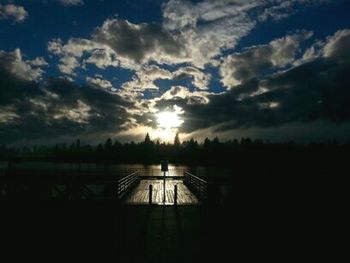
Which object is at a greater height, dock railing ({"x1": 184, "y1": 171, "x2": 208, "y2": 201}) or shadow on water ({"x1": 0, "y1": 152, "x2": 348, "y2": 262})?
dock railing ({"x1": 184, "y1": 171, "x2": 208, "y2": 201})

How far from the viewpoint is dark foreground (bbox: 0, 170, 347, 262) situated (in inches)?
401

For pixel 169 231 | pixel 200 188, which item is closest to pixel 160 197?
pixel 200 188

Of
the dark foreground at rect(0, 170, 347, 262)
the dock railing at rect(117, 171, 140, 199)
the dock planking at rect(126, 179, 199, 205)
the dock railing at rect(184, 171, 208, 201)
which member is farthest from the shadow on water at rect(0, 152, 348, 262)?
the dock planking at rect(126, 179, 199, 205)

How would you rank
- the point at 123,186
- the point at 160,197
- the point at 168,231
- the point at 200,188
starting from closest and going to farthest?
the point at 168,231, the point at 123,186, the point at 200,188, the point at 160,197

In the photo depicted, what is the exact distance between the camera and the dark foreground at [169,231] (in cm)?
1018

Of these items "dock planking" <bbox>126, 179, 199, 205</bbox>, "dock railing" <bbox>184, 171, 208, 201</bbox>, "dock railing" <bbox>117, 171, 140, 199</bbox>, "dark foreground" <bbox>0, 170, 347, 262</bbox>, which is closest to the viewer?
"dark foreground" <bbox>0, 170, 347, 262</bbox>

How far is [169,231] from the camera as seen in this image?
505 inches

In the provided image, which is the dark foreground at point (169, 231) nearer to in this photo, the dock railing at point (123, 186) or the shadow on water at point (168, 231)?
the shadow on water at point (168, 231)

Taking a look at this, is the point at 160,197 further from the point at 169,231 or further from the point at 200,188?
the point at 169,231

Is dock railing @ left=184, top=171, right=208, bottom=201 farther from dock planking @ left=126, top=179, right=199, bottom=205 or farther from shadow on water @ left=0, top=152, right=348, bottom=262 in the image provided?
shadow on water @ left=0, top=152, right=348, bottom=262

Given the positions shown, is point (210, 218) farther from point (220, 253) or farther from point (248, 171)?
point (248, 171)

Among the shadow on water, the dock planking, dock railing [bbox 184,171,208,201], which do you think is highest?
dock railing [bbox 184,171,208,201]

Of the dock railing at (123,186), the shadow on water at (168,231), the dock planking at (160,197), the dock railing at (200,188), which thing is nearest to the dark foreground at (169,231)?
the shadow on water at (168,231)

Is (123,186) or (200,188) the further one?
(200,188)
